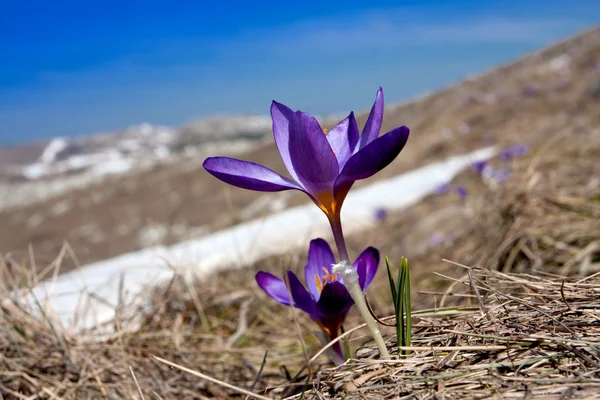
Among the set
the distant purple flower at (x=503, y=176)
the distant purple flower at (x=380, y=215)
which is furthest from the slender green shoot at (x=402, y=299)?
the distant purple flower at (x=380, y=215)

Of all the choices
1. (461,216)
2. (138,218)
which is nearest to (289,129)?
(461,216)

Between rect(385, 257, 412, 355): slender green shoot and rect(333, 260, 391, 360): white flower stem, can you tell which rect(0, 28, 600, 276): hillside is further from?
rect(333, 260, 391, 360): white flower stem

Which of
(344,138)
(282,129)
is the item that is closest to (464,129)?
(344,138)

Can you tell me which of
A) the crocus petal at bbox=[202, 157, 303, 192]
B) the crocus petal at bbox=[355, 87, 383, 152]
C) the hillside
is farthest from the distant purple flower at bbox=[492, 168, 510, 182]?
the hillside

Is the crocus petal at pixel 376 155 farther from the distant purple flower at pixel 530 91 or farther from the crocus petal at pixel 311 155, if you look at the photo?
the distant purple flower at pixel 530 91

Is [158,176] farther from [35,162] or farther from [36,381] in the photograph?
[35,162]

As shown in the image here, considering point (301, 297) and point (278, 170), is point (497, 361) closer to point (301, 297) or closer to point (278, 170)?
point (301, 297)
